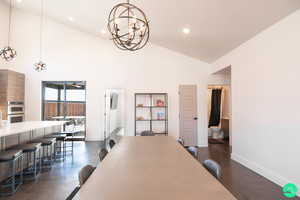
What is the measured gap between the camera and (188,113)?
6.21m

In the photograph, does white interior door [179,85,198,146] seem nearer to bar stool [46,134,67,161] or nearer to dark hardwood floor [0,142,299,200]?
dark hardwood floor [0,142,299,200]

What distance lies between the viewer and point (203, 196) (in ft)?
3.70

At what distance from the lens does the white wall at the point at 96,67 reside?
639 cm

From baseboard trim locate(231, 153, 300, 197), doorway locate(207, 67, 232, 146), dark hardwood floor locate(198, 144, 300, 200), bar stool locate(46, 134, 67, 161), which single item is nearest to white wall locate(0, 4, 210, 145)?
bar stool locate(46, 134, 67, 161)

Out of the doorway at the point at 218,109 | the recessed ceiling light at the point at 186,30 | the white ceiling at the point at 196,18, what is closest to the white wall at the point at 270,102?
the white ceiling at the point at 196,18

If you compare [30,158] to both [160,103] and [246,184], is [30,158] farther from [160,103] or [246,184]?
[246,184]

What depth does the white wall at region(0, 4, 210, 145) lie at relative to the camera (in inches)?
251

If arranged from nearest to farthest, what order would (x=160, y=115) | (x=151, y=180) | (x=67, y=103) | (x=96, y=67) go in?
(x=151, y=180), (x=160, y=115), (x=96, y=67), (x=67, y=103)

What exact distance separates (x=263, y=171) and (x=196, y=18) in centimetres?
339

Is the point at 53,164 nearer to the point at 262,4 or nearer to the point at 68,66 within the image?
the point at 68,66

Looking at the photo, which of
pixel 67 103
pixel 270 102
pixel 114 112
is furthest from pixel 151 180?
pixel 67 103

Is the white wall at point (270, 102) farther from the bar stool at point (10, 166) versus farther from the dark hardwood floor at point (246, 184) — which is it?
the bar stool at point (10, 166)

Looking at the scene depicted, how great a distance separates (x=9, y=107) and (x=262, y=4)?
7.28m

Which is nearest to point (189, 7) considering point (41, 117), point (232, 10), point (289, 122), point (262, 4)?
point (232, 10)
